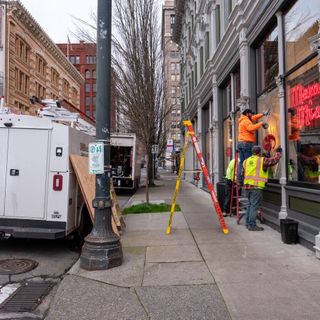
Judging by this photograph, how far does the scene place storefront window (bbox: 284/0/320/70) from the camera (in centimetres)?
725

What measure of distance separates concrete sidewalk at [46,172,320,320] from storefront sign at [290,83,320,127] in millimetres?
2241

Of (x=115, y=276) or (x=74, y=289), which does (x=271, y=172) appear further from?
(x=74, y=289)

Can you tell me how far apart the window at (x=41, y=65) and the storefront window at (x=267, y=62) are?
36110 mm

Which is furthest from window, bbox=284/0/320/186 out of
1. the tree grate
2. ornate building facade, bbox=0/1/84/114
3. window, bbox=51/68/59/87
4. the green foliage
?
window, bbox=51/68/59/87

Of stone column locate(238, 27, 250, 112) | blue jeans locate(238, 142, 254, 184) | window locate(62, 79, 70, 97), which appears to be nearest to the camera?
blue jeans locate(238, 142, 254, 184)

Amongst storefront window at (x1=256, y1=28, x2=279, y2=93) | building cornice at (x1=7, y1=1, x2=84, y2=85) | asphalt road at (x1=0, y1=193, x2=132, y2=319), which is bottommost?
asphalt road at (x1=0, y1=193, x2=132, y2=319)

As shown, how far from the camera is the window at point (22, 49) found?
3710 cm

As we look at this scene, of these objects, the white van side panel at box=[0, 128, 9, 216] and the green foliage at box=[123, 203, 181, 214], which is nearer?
the white van side panel at box=[0, 128, 9, 216]

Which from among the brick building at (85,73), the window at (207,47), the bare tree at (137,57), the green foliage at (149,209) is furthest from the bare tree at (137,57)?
the brick building at (85,73)

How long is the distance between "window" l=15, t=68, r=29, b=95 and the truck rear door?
1258 inches

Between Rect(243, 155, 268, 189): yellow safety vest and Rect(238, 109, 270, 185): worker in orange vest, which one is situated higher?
Rect(238, 109, 270, 185): worker in orange vest

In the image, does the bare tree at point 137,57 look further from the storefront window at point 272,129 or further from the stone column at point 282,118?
the stone column at point 282,118

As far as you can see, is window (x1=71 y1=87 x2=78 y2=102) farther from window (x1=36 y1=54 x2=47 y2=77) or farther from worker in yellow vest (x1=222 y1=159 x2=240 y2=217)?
worker in yellow vest (x1=222 y1=159 x2=240 y2=217)

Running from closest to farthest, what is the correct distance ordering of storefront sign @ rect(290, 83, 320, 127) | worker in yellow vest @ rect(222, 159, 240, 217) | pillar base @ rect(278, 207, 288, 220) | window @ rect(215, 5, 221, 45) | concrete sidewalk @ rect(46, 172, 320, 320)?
concrete sidewalk @ rect(46, 172, 320, 320), storefront sign @ rect(290, 83, 320, 127), pillar base @ rect(278, 207, 288, 220), worker in yellow vest @ rect(222, 159, 240, 217), window @ rect(215, 5, 221, 45)
